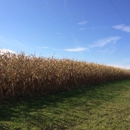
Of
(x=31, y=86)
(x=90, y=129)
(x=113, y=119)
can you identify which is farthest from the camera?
(x=31, y=86)

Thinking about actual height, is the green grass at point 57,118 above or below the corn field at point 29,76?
below

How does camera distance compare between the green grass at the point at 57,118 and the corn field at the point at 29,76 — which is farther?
the corn field at the point at 29,76

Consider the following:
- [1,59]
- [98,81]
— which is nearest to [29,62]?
[1,59]

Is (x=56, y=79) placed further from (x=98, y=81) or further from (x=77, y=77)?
(x=98, y=81)

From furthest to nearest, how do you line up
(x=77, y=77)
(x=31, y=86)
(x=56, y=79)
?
(x=77, y=77) → (x=56, y=79) → (x=31, y=86)

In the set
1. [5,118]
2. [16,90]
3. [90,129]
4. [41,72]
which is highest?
[41,72]

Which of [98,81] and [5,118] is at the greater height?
[98,81]

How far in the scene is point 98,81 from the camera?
2177 centimetres

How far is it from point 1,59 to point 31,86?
215 centimetres

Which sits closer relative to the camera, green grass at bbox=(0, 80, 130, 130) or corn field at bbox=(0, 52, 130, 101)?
green grass at bbox=(0, 80, 130, 130)

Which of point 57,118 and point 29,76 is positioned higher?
point 29,76

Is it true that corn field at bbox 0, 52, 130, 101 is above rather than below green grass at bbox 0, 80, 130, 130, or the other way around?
above

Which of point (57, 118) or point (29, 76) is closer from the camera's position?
point (57, 118)

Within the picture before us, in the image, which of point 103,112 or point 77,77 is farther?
point 77,77
